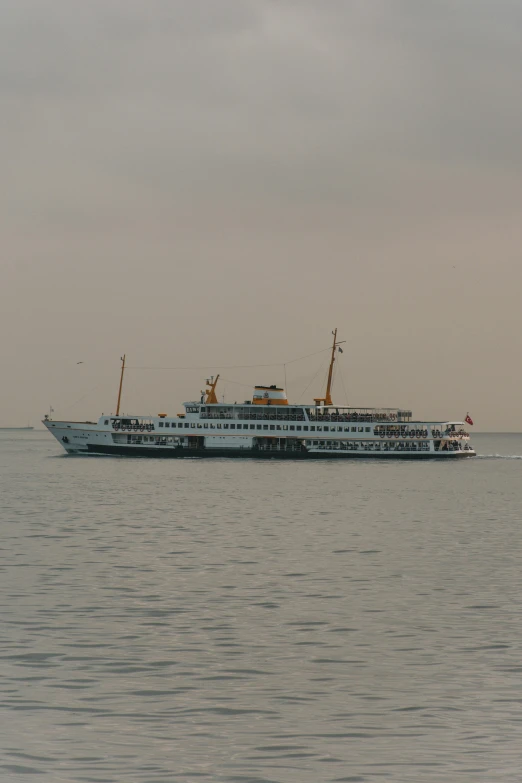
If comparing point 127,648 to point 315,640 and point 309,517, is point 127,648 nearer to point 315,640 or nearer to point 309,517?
point 315,640

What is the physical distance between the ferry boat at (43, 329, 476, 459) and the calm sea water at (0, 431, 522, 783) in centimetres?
8276

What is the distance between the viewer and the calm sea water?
562 inches

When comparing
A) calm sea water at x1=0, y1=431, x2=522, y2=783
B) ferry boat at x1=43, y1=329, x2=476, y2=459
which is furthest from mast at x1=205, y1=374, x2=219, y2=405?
calm sea water at x1=0, y1=431, x2=522, y2=783

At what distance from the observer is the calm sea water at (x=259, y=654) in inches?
562

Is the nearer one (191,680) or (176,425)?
(191,680)

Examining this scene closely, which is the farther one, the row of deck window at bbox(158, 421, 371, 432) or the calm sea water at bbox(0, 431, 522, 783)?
the row of deck window at bbox(158, 421, 371, 432)

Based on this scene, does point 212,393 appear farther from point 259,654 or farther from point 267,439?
point 259,654

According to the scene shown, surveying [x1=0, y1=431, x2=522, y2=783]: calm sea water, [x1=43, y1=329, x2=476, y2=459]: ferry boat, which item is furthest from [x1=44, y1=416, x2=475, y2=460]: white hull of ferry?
[x1=0, y1=431, x2=522, y2=783]: calm sea water

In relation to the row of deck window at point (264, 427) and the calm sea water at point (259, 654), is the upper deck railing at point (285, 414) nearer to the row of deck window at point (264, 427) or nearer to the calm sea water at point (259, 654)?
the row of deck window at point (264, 427)

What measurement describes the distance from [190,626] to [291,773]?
10.8 m

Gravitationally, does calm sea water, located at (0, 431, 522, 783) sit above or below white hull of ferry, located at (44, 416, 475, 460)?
below

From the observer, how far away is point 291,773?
44.4ft

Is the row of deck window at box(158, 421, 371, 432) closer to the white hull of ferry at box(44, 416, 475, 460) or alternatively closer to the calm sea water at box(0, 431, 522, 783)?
the white hull of ferry at box(44, 416, 475, 460)

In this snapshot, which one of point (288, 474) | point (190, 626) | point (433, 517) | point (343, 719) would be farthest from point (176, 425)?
point (343, 719)
